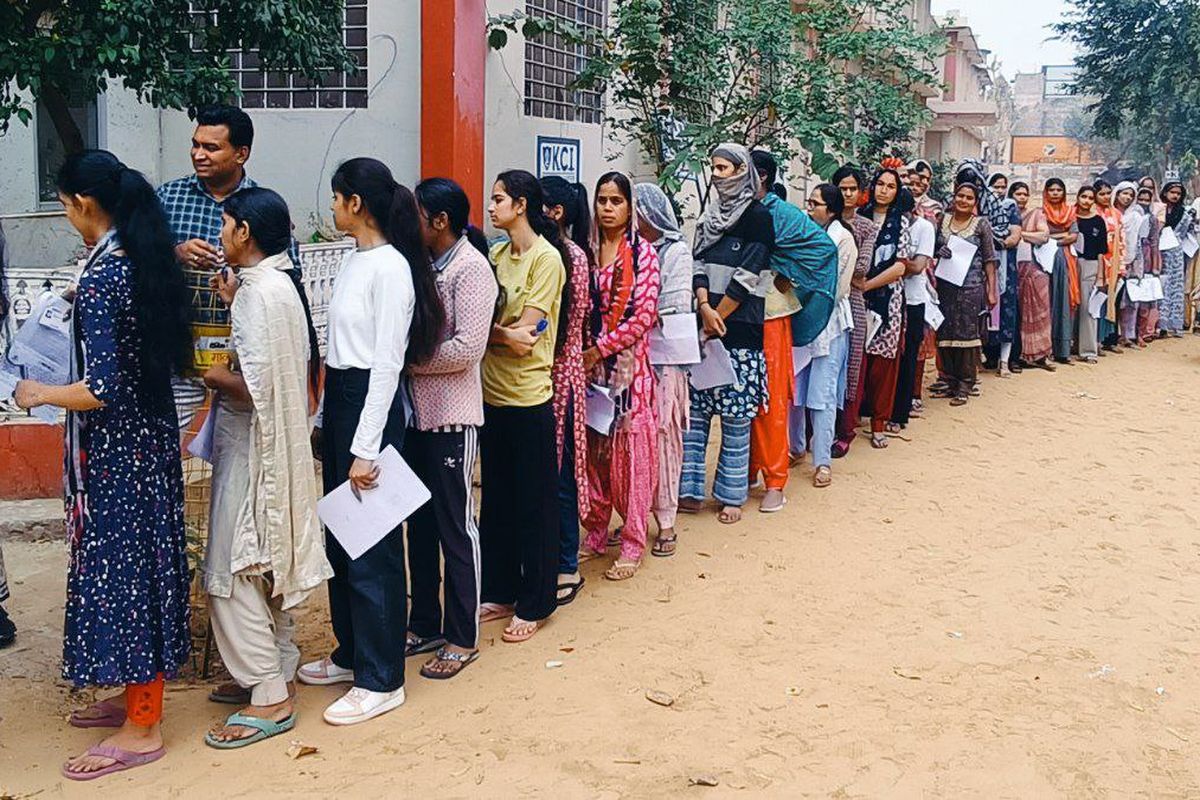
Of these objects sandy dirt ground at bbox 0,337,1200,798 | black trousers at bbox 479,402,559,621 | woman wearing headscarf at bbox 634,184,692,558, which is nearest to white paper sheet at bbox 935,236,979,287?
sandy dirt ground at bbox 0,337,1200,798

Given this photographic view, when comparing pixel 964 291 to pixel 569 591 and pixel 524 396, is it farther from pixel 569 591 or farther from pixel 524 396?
pixel 524 396

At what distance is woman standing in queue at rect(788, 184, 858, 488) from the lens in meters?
6.90

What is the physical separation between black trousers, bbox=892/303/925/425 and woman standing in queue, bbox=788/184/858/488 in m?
1.15

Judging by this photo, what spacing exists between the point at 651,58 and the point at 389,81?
1752 millimetres

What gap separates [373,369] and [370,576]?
68 cm

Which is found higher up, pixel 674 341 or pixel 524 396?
pixel 674 341

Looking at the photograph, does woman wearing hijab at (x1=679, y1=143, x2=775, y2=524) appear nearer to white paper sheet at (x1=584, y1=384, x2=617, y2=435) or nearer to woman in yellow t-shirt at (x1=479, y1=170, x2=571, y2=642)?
white paper sheet at (x1=584, y1=384, x2=617, y2=435)

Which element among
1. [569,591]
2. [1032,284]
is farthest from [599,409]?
[1032,284]

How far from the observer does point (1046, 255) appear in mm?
10828

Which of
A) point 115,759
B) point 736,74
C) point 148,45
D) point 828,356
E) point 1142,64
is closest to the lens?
A: point 115,759

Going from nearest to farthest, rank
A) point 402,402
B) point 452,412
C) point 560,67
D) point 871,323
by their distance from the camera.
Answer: point 402,402, point 452,412, point 871,323, point 560,67

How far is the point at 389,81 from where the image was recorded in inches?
320

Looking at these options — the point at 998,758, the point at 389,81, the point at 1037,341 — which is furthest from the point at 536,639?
the point at 1037,341

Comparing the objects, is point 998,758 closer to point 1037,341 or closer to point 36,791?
point 36,791
